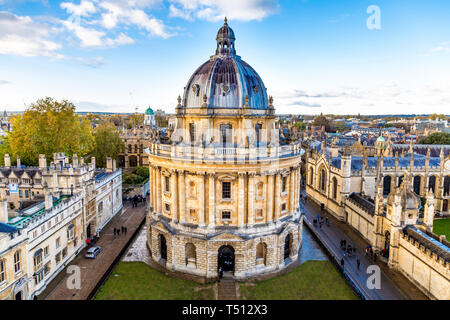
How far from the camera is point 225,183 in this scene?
32.2 metres

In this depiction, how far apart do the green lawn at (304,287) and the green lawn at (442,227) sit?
2008 cm

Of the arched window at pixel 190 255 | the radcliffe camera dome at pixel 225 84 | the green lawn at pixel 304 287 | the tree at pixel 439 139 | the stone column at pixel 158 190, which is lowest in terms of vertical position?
the green lawn at pixel 304 287

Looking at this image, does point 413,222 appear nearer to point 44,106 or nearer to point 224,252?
point 224,252

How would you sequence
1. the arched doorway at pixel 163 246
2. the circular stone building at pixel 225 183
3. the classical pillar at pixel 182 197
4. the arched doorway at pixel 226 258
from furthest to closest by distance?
the arched doorway at pixel 163 246, the arched doorway at pixel 226 258, the classical pillar at pixel 182 197, the circular stone building at pixel 225 183

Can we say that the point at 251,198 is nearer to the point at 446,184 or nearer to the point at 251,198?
the point at 251,198

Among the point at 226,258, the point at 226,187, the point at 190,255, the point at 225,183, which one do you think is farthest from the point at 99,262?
the point at 225,183

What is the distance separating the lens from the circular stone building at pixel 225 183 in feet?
104

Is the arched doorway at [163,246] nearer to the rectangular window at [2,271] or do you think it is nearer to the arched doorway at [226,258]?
the arched doorway at [226,258]

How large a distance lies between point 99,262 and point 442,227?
152ft

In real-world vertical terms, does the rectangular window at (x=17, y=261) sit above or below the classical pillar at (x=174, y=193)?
below

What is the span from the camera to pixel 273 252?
33625 millimetres

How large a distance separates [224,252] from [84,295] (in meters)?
13.5

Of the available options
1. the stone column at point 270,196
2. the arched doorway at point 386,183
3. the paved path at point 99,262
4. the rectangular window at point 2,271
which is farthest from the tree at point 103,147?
the arched doorway at point 386,183

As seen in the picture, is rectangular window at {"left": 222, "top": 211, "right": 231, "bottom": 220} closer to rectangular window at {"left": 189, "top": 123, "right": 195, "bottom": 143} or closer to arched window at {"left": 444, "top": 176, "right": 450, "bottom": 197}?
rectangular window at {"left": 189, "top": 123, "right": 195, "bottom": 143}
